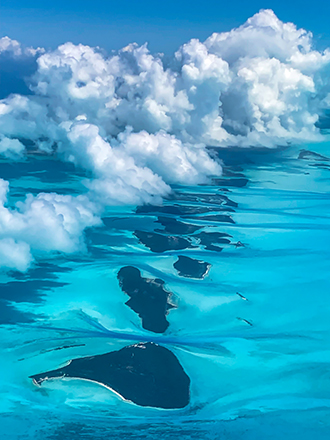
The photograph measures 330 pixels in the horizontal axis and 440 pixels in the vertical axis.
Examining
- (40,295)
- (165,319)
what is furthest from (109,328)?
(40,295)

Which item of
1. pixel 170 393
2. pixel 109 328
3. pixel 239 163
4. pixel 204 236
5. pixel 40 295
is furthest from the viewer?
pixel 239 163

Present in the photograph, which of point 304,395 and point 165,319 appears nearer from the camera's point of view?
point 304,395

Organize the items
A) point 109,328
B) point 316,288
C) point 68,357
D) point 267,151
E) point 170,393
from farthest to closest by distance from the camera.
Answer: point 267,151
point 316,288
point 109,328
point 68,357
point 170,393

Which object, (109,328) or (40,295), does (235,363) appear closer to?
(109,328)

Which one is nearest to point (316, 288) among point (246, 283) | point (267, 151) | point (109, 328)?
point (246, 283)

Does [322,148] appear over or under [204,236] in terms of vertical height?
Answer: over

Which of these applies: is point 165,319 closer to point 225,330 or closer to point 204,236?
point 225,330

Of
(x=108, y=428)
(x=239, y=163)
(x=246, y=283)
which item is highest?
(x=239, y=163)
